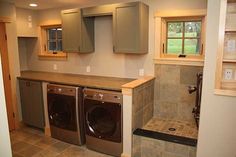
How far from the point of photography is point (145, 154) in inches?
109

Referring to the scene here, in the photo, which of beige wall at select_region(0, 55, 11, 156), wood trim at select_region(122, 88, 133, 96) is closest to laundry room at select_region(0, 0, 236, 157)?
wood trim at select_region(122, 88, 133, 96)

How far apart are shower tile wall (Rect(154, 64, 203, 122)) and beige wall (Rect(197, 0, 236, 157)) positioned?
2.98 feet

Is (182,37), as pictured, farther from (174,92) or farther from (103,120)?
(103,120)

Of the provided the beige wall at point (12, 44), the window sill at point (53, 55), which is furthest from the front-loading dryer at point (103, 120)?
the beige wall at point (12, 44)

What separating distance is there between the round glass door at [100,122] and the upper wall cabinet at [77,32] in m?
1.17

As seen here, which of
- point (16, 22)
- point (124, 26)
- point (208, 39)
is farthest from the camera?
point (16, 22)

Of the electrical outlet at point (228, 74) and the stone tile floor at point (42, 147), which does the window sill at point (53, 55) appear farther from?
the electrical outlet at point (228, 74)

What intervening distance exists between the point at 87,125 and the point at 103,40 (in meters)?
1.58

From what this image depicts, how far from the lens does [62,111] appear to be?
328 centimetres

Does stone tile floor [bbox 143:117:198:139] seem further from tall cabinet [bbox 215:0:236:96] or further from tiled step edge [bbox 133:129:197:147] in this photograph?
tall cabinet [bbox 215:0:236:96]

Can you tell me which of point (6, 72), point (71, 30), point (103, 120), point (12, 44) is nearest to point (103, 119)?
point (103, 120)

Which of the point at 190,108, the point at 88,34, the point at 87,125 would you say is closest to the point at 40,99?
the point at 87,125

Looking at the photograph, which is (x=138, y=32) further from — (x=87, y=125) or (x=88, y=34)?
(x=87, y=125)

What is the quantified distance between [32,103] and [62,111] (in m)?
0.78
